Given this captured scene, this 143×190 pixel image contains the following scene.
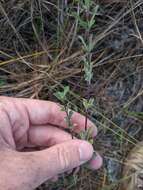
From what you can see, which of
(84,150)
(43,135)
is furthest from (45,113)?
(84,150)

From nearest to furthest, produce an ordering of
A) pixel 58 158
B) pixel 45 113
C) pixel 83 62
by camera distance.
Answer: pixel 58 158, pixel 45 113, pixel 83 62

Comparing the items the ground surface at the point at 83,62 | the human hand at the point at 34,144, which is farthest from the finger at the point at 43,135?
the ground surface at the point at 83,62

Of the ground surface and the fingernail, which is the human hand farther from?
the ground surface

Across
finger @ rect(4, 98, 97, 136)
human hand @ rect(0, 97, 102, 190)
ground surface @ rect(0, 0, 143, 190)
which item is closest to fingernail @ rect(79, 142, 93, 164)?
human hand @ rect(0, 97, 102, 190)

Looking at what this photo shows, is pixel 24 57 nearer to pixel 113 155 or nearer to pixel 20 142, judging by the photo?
pixel 20 142

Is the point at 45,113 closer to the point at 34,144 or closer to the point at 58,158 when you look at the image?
the point at 34,144
